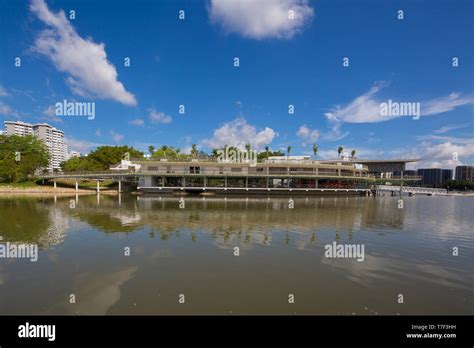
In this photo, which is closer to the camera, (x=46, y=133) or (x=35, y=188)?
(x=35, y=188)

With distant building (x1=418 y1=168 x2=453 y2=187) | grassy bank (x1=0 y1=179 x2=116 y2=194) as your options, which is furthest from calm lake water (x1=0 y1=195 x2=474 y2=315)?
distant building (x1=418 y1=168 x2=453 y2=187)

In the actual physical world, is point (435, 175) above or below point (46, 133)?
below

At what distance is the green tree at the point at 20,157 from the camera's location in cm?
5691

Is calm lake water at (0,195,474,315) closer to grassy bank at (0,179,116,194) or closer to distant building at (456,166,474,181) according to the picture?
grassy bank at (0,179,116,194)

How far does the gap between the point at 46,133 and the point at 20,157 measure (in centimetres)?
15594

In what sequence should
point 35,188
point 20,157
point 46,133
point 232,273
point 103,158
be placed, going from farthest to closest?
point 46,133 < point 103,158 < point 20,157 < point 35,188 < point 232,273

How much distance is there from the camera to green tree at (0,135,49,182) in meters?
56.9

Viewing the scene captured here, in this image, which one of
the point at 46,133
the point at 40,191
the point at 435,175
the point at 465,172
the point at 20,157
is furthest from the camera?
the point at 46,133

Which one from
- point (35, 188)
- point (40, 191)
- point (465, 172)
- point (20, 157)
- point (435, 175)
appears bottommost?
point (40, 191)

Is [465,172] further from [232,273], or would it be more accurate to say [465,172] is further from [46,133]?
[46,133]

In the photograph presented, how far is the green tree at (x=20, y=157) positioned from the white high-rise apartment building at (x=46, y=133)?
101893 mm

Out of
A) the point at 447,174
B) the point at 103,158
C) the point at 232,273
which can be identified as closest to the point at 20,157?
the point at 103,158

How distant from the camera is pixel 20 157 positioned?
5984 centimetres
